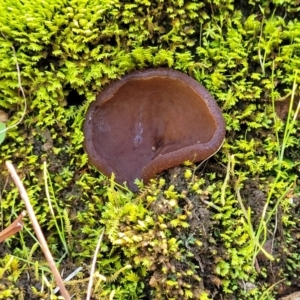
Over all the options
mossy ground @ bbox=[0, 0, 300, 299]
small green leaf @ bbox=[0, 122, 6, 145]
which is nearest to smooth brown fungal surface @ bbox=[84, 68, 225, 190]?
mossy ground @ bbox=[0, 0, 300, 299]

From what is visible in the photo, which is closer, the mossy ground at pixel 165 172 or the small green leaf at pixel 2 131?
the mossy ground at pixel 165 172

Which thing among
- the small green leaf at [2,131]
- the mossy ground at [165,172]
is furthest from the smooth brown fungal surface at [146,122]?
the small green leaf at [2,131]

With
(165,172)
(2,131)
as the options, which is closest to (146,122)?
(165,172)

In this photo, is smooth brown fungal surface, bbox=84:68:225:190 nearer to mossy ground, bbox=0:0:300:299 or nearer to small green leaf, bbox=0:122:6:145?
mossy ground, bbox=0:0:300:299

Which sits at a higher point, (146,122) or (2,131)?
(2,131)

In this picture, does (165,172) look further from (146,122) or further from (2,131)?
(2,131)

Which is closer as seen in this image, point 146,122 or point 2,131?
point 2,131

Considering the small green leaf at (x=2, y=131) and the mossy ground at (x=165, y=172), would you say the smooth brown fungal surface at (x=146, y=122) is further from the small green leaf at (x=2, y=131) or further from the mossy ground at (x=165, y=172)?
the small green leaf at (x=2, y=131)
